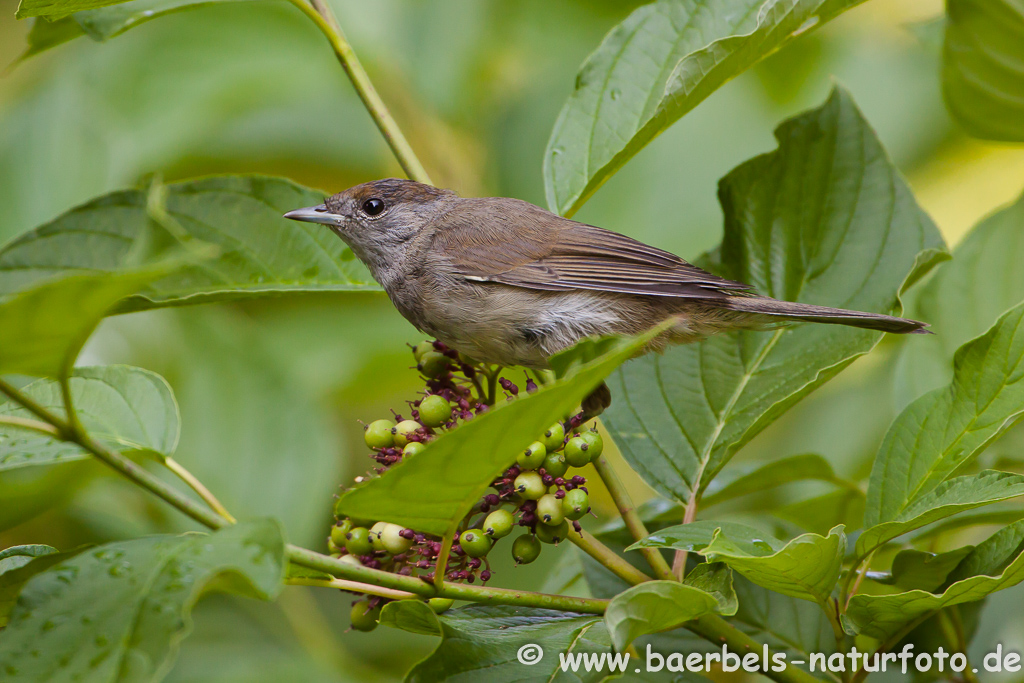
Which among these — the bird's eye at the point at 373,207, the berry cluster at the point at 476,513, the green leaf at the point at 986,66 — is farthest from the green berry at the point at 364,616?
the green leaf at the point at 986,66

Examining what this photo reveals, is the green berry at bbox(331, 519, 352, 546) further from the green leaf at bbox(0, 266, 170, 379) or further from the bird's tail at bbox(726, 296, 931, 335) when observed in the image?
the bird's tail at bbox(726, 296, 931, 335)

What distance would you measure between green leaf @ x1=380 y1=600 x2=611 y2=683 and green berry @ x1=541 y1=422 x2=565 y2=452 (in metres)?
0.44

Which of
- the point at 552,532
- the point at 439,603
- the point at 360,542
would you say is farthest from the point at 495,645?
the point at 360,542

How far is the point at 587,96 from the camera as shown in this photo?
8.82 feet

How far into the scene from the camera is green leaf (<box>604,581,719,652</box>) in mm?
1686

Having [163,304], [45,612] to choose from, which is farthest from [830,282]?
[45,612]

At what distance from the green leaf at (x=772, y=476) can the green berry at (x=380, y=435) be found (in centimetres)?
104

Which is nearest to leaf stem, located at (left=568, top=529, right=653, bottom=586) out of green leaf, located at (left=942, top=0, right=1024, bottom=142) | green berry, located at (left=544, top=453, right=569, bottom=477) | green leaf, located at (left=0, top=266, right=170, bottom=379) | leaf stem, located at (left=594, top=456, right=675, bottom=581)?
leaf stem, located at (left=594, top=456, right=675, bottom=581)

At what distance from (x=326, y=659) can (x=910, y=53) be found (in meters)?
4.48

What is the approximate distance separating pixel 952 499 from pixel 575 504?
85cm

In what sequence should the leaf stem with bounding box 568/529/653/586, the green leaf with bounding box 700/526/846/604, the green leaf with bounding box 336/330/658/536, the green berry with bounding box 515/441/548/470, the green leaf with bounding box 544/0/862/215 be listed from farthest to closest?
1. the green leaf with bounding box 544/0/862/215
2. the leaf stem with bounding box 568/529/653/586
3. the green berry with bounding box 515/441/548/470
4. the green leaf with bounding box 700/526/846/604
5. the green leaf with bounding box 336/330/658/536

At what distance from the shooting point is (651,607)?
1735 mm

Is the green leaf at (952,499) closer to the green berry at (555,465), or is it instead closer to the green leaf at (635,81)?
the green berry at (555,465)

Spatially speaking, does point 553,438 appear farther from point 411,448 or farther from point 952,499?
point 952,499
